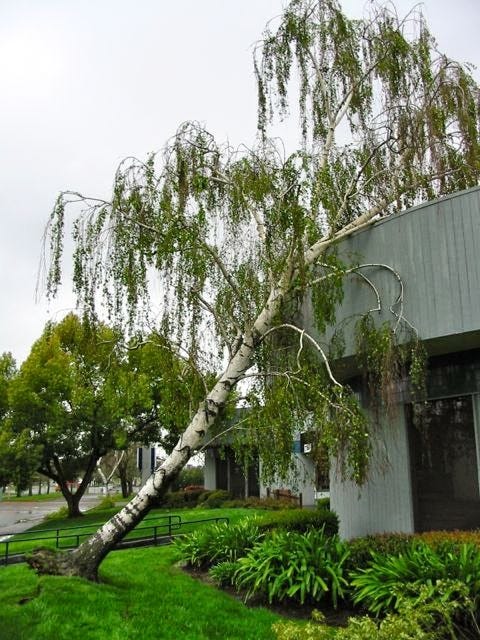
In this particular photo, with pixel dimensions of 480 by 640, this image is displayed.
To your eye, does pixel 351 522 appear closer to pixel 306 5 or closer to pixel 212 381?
pixel 212 381

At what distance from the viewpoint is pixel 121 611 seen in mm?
8422

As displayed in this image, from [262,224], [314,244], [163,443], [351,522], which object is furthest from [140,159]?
[163,443]

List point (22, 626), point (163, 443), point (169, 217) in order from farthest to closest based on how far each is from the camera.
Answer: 1. point (163, 443)
2. point (169, 217)
3. point (22, 626)

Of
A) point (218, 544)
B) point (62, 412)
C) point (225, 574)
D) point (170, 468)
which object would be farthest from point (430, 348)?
point (62, 412)

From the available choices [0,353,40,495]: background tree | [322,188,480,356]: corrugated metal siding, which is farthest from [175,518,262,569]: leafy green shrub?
[0,353,40,495]: background tree

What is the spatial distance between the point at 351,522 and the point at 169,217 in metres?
7.43

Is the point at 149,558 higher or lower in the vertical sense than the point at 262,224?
lower

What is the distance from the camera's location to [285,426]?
28.2 ft

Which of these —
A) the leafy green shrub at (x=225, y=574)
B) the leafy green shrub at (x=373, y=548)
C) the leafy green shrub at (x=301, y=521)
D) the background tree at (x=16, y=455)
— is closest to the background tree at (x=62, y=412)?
the background tree at (x=16, y=455)

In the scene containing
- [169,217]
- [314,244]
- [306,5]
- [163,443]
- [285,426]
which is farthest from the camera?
[163,443]

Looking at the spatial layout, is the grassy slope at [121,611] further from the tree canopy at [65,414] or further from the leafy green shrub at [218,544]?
the tree canopy at [65,414]

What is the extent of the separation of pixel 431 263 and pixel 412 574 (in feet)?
15.2

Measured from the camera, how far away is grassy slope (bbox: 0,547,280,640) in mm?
7582

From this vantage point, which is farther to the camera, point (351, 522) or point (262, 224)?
point (351, 522)
